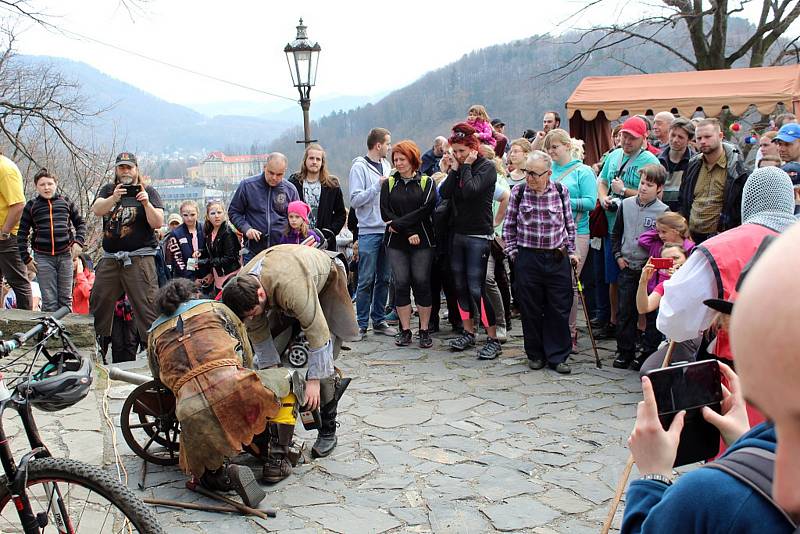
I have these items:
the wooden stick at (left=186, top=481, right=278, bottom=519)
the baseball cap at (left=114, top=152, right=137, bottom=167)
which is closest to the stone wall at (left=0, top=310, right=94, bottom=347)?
the baseball cap at (left=114, top=152, right=137, bottom=167)

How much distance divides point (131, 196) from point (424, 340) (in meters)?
3.21

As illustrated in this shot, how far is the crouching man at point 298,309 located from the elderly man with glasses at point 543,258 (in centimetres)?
232

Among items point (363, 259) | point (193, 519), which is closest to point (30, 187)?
point (363, 259)

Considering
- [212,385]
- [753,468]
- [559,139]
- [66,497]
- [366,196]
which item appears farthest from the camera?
[366,196]

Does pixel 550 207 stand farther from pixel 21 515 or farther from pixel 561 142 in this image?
pixel 21 515

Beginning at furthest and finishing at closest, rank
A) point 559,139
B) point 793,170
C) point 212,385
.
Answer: point 559,139 < point 793,170 < point 212,385

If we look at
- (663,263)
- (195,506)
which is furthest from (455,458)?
(663,263)

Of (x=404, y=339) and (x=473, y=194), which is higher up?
(x=473, y=194)

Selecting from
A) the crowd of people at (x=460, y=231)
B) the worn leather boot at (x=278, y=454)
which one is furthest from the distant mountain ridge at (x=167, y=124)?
the worn leather boot at (x=278, y=454)

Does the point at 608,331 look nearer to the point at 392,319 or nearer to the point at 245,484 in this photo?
the point at 392,319

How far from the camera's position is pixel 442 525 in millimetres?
4227

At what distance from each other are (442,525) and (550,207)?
349cm

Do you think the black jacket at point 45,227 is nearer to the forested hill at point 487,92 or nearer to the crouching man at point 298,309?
the crouching man at point 298,309

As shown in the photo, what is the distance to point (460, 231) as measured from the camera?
7520 millimetres
